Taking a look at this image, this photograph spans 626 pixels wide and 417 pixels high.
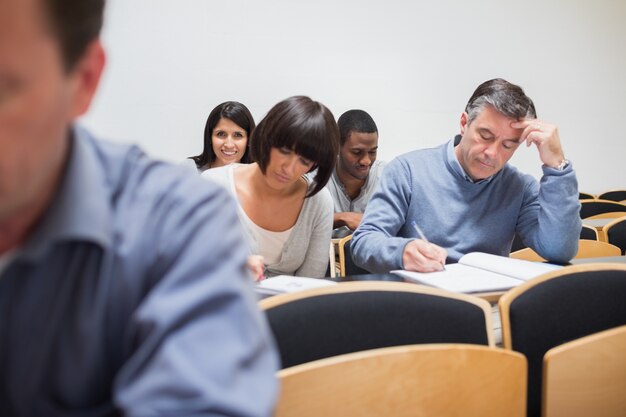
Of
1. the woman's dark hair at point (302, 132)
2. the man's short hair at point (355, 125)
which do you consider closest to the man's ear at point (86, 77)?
the woman's dark hair at point (302, 132)

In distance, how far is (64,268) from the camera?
50cm

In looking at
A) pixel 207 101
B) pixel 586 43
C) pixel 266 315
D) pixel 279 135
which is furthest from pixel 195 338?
pixel 586 43

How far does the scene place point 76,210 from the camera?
50cm

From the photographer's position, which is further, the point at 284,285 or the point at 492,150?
the point at 492,150

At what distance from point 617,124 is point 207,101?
3.94 metres

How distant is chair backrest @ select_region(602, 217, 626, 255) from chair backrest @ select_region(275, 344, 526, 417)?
1.88 metres

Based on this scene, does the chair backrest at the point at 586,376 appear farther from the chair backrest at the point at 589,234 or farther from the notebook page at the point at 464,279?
the chair backrest at the point at 589,234

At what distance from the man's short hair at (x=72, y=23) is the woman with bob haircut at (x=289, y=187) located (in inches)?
52.9

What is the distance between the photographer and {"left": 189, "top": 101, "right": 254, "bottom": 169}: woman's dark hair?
299 cm

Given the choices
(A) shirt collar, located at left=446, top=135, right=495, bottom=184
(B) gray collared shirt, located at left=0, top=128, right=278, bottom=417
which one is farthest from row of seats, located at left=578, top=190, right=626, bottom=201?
(B) gray collared shirt, located at left=0, top=128, right=278, bottom=417

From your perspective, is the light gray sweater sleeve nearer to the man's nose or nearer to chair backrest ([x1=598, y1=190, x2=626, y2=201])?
the man's nose

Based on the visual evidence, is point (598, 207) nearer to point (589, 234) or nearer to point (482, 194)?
point (589, 234)

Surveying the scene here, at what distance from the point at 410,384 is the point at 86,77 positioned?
0.66 m

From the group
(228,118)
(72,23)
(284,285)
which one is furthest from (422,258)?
(228,118)
